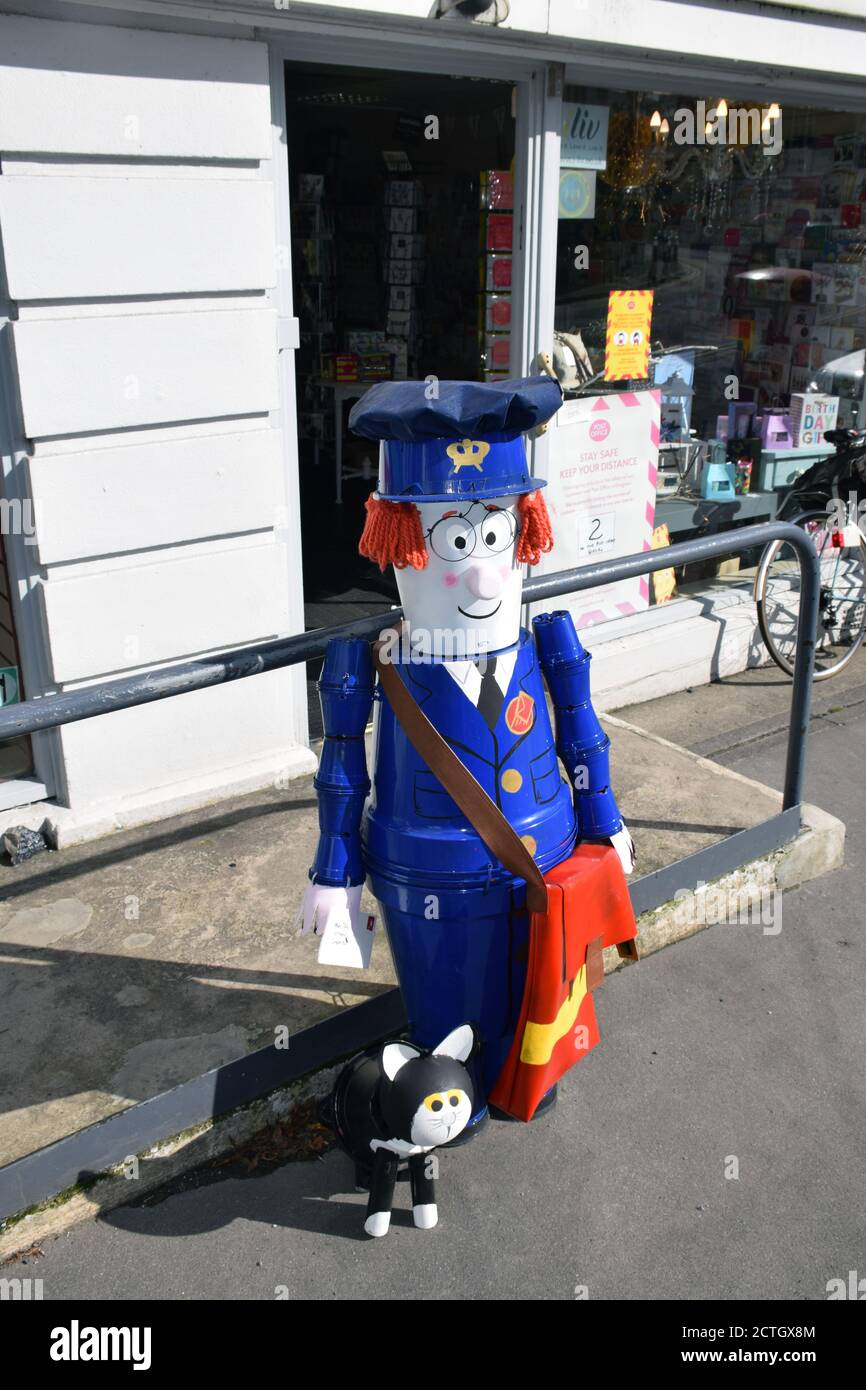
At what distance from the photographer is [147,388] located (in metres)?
4.09

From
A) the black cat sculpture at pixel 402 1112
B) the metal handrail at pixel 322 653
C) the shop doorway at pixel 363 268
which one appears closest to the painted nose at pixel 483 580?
the metal handrail at pixel 322 653

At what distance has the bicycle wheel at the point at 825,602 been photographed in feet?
21.2

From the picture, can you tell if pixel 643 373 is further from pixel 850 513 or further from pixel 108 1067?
pixel 108 1067

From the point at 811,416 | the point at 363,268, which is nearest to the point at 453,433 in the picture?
the point at 811,416

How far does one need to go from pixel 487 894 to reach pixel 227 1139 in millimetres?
1029

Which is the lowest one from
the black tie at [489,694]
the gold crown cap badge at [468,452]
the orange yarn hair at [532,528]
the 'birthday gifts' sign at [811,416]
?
the black tie at [489,694]

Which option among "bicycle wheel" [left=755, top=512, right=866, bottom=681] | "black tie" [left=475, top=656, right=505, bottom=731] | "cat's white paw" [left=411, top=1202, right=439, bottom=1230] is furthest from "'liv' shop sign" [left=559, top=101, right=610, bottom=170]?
"cat's white paw" [left=411, top=1202, right=439, bottom=1230]

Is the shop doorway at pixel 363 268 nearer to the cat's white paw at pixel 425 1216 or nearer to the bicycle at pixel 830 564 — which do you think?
the bicycle at pixel 830 564

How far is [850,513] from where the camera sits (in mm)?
6691

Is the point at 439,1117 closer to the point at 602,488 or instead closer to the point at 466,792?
the point at 466,792
